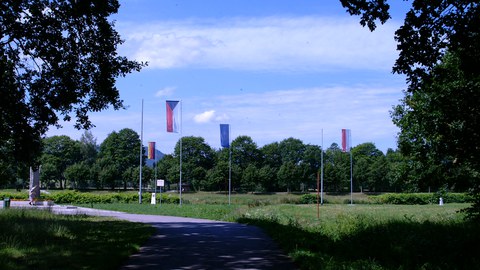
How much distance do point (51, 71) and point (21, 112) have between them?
1.67 meters

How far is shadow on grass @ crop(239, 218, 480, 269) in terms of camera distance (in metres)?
→ 9.65

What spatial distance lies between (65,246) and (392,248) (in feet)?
29.4

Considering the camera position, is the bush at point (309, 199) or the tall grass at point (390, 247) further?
the bush at point (309, 199)

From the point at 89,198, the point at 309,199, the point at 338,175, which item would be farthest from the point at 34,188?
the point at 338,175

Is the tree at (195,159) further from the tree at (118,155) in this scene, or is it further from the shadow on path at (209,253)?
the shadow on path at (209,253)

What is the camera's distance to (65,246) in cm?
1109

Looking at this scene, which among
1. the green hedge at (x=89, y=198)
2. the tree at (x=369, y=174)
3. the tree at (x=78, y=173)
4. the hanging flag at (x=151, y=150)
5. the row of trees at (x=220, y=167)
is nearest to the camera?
the green hedge at (x=89, y=198)

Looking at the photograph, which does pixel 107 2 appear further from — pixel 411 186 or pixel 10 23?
pixel 411 186

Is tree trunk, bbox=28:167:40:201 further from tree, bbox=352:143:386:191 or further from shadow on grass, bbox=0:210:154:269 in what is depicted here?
tree, bbox=352:143:386:191

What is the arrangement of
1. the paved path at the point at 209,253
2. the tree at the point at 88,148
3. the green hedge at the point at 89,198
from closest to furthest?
the paved path at the point at 209,253 → the green hedge at the point at 89,198 → the tree at the point at 88,148

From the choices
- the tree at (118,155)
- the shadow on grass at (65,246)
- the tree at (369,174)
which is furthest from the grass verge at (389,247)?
the tree at (118,155)

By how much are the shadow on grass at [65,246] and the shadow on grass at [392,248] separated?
13.7 ft

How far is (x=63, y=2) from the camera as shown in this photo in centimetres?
1420

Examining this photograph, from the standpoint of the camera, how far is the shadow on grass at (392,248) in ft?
31.7
